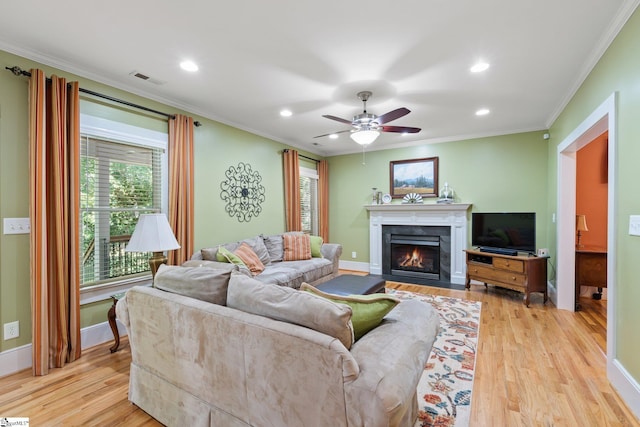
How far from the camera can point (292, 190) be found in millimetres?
5418

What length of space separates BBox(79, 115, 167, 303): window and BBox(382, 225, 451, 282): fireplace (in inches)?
164

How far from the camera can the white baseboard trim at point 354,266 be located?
6.17m

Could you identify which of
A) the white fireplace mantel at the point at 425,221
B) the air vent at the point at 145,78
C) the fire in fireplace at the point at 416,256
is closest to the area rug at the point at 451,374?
the white fireplace mantel at the point at 425,221

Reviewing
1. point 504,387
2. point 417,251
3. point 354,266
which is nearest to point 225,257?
point 504,387

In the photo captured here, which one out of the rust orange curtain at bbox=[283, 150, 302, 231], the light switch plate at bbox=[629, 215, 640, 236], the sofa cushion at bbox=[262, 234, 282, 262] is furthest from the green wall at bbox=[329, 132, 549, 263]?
the light switch plate at bbox=[629, 215, 640, 236]

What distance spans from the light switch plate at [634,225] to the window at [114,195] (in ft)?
13.8

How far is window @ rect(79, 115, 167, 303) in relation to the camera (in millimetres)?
2807

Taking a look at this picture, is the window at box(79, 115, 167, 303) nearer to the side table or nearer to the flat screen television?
the side table

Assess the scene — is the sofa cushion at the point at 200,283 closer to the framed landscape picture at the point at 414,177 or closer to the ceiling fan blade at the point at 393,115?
the ceiling fan blade at the point at 393,115

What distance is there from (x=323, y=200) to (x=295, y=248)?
198cm

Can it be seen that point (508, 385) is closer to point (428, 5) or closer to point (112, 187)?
point (428, 5)

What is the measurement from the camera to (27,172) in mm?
2410

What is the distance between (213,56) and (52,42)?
A: 1.23 metres

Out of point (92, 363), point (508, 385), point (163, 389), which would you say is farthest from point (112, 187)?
point (508, 385)
